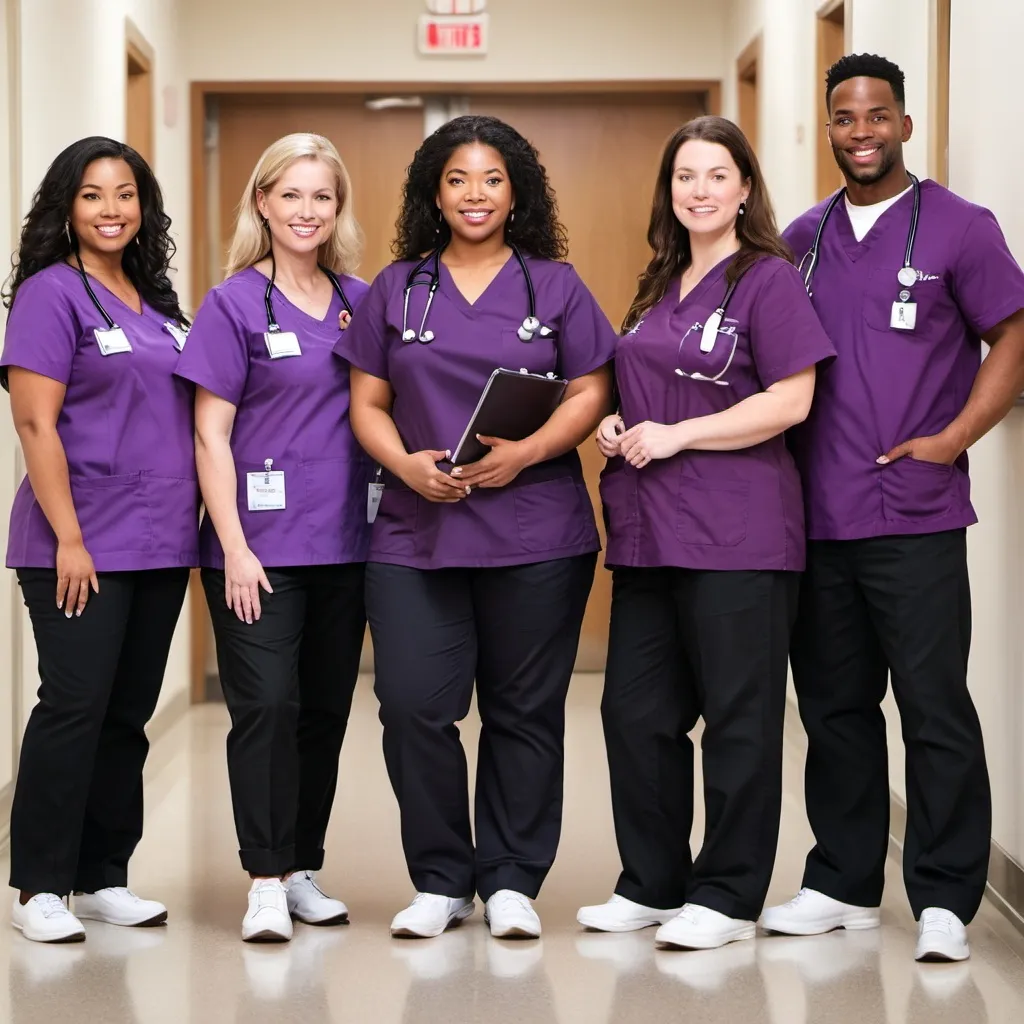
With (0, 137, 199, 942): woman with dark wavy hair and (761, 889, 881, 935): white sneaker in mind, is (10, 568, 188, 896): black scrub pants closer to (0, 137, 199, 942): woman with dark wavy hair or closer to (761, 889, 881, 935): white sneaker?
(0, 137, 199, 942): woman with dark wavy hair

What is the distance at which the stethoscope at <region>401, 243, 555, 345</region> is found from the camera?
2.40 metres

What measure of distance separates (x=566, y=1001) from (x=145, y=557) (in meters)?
0.98

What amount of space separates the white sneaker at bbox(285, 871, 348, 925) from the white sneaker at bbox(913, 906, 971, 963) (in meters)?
0.97

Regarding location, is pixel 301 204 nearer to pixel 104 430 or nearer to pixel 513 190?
pixel 513 190

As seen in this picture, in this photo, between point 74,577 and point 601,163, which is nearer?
point 74,577

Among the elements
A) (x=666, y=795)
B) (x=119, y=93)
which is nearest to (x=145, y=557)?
(x=666, y=795)

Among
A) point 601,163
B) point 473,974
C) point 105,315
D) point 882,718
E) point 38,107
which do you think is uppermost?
point 601,163

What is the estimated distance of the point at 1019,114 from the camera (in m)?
2.48

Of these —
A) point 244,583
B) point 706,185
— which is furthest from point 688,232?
point 244,583

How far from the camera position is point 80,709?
2.43m

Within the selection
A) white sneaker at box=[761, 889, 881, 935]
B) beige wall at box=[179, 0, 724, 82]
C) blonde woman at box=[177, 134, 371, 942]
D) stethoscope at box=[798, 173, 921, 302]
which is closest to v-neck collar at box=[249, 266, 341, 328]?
blonde woman at box=[177, 134, 371, 942]

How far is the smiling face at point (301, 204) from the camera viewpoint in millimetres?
2490

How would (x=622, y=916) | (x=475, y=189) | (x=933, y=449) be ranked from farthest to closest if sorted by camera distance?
(x=622, y=916) → (x=475, y=189) → (x=933, y=449)

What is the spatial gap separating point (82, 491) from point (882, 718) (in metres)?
1.39
